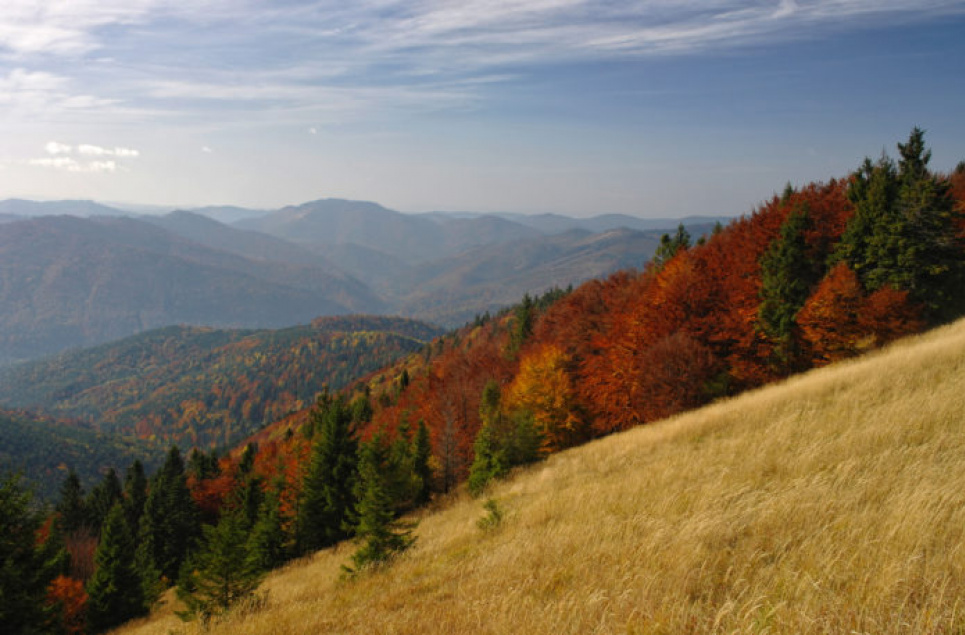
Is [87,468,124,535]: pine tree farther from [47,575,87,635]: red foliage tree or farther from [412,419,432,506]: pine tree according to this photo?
[412,419,432,506]: pine tree

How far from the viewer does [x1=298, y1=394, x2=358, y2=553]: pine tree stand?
31.4 m

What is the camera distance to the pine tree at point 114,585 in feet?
109

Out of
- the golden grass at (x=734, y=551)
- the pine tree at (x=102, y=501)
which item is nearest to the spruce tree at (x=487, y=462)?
the golden grass at (x=734, y=551)

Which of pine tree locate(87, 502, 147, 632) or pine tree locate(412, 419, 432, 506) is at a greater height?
pine tree locate(412, 419, 432, 506)

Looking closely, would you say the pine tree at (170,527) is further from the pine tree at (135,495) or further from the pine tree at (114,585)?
the pine tree at (114,585)

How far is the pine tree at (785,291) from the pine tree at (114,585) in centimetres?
4711

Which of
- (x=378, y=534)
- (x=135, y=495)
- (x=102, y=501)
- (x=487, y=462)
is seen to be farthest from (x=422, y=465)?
(x=102, y=501)

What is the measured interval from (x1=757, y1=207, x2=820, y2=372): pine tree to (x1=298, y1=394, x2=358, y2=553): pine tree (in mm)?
28762

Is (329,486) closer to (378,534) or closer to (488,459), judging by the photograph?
(488,459)

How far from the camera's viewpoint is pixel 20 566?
59.3 ft

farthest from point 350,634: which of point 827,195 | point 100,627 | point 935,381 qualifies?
point 827,195

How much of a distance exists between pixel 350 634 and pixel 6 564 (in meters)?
20.0

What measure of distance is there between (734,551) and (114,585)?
4426 cm

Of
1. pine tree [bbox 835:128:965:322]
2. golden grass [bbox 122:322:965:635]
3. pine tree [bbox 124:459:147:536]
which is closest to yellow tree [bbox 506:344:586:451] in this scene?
pine tree [bbox 835:128:965:322]
